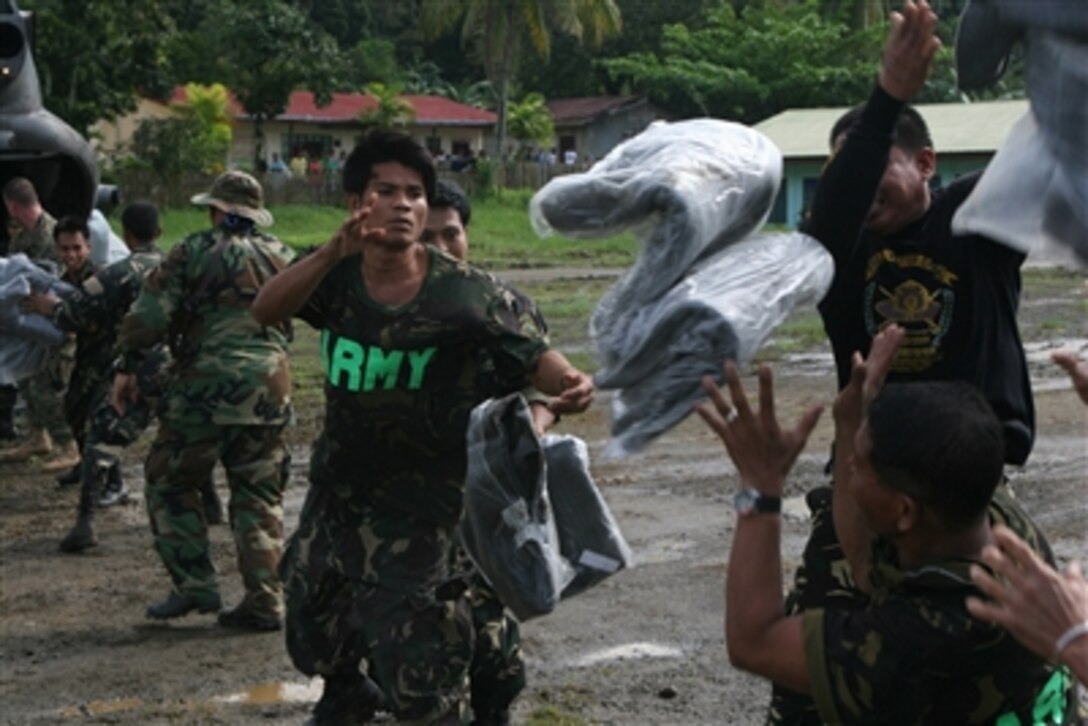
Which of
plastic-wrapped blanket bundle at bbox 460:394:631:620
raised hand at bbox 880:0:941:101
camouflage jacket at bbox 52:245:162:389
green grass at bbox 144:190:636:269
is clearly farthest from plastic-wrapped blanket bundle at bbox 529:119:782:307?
green grass at bbox 144:190:636:269

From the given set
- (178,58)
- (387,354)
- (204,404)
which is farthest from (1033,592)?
(178,58)

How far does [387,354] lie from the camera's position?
17.1 ft

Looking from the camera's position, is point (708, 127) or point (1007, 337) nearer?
point (708, 127)

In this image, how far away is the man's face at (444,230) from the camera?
20.5 ft

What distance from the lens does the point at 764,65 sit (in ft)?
178

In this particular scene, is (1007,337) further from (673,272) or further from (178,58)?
(178,58)

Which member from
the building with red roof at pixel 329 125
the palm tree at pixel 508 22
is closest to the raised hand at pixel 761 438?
the palm tree at pixel 508 22

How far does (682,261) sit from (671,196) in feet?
0.48

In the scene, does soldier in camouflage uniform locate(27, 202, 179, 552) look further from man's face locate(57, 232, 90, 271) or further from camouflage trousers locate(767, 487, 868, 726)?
camouflage trousers locate(767, 487, 868, 726)

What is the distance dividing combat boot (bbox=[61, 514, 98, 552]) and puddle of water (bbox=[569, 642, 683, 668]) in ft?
11.1

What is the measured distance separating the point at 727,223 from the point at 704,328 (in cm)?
40

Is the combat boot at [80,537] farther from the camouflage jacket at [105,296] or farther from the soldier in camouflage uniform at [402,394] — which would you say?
the soldier in camouflage uniform at [402,394]

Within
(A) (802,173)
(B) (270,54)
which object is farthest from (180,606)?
(B) (270,54)

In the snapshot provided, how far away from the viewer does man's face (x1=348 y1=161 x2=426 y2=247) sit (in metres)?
5.25
